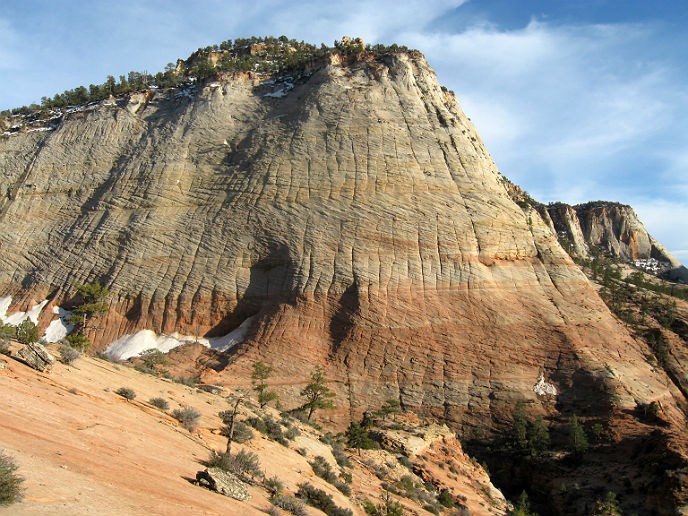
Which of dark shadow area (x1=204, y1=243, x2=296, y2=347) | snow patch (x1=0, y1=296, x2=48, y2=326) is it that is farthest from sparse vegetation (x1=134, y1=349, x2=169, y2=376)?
Answer: snow patch (x1=0, y1=296, x2=48, y2=326)

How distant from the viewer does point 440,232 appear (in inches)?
1297

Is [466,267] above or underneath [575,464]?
above

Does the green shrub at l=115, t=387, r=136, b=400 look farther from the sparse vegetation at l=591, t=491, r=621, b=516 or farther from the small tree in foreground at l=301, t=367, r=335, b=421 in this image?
the sparse vegetation at l=591, t=491, r=621, b=516

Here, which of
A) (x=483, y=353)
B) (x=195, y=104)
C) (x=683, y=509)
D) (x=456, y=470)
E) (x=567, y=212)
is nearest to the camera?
(x=683, y=509)

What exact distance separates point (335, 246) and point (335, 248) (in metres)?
0.14

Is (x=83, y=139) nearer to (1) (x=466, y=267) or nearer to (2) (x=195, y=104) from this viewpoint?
(2) (x=195, y=104)

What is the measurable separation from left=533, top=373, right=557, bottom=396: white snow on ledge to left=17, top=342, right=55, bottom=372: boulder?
23033 mm

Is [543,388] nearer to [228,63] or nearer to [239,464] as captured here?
[239,464]

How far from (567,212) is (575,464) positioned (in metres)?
69.3

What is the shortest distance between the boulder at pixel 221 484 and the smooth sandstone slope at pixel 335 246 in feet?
59.0

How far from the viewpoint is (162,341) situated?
31.5 meters

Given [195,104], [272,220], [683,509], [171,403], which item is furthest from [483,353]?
[195,104]

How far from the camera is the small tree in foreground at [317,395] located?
24969mm

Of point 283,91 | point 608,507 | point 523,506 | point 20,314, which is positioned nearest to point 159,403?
point 523,506
